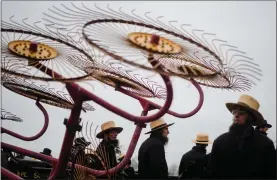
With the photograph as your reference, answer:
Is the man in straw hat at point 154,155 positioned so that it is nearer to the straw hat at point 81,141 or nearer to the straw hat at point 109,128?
the straw hat at point 109,128

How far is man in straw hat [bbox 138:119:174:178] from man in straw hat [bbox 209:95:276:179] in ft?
4.25

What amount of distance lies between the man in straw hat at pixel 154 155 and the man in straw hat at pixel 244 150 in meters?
1.30

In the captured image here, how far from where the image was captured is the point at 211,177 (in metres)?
4.15

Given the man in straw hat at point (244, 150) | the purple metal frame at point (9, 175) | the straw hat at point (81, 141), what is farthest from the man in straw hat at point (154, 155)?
the purple metal frame at point (9, 175)

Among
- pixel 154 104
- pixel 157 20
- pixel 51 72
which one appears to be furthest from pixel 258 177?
pixel 51 72

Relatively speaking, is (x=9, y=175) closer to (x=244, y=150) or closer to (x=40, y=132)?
(x=40, y=132)

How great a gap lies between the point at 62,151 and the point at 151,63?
5.26ft

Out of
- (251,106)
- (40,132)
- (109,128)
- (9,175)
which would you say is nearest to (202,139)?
(109,128)

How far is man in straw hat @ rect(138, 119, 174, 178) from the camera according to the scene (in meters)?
5.27

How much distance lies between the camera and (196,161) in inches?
255

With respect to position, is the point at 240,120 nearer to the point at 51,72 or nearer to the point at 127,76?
the point at 127,76

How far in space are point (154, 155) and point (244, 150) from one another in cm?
189

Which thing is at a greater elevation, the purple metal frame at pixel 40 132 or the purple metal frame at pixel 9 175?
the purple metal frame at pixel 40 132

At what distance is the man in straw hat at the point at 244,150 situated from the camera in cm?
377
